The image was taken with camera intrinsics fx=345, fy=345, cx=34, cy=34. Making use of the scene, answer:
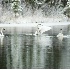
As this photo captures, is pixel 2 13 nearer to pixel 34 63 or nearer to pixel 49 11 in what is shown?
pixel 49 11

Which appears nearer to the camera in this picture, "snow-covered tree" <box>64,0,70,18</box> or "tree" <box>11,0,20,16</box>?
"tree" <box>11,0,20,16</box>

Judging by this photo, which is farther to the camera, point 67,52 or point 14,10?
point 14,10

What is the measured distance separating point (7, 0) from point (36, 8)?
7609mm

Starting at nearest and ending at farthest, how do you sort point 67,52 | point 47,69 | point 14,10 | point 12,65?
1. point 47,69
2. point 12,65
3. point 67,52
4. point 14,10

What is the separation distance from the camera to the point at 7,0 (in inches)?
3108

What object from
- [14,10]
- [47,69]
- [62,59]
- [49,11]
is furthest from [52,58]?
[49,11]

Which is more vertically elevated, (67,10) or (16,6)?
(16,6)

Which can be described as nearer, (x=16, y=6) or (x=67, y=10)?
(x=16, y=6)

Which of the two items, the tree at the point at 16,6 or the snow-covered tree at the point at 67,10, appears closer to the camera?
the tree at the point at 16,6

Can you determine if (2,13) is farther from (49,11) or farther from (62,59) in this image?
(62,59)

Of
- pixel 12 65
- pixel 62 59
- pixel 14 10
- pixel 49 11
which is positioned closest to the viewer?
pixel 12 65

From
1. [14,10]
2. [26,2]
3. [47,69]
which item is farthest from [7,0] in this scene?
[47,69]

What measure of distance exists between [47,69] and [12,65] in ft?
8.47

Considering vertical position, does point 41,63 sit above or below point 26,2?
below
